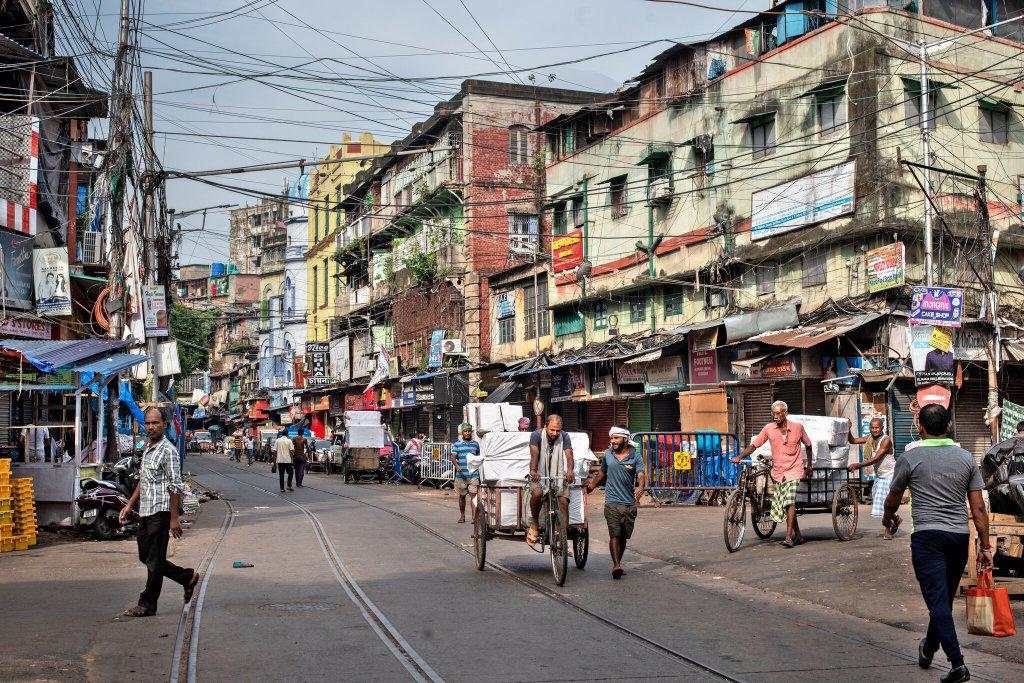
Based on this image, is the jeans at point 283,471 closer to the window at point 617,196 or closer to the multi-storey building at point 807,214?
the multi-storey building at point 807,214

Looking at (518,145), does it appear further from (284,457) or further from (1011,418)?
(1011,418)

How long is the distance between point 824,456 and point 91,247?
25.7m

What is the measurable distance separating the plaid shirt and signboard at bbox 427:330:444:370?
36.7 metres

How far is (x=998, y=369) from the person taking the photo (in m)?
23.3

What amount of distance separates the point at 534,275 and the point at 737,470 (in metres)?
19.4

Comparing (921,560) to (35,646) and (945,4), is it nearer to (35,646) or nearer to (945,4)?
(35,646)

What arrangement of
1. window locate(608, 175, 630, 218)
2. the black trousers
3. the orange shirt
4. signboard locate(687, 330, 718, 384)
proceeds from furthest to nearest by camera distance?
window locate(608, 175, 630, 218), signboard locate(687, 330, 718, 384), the orange shirt, the black trousers

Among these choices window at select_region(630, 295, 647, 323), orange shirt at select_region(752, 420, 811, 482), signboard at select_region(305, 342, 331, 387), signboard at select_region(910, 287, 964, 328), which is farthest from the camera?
signboard at select_region(305, 342, 331, 387)

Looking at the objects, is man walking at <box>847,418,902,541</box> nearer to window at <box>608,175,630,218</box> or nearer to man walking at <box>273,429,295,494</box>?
window at <box>608,175,630,218</box>

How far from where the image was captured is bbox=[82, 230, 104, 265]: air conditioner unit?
33.7 m

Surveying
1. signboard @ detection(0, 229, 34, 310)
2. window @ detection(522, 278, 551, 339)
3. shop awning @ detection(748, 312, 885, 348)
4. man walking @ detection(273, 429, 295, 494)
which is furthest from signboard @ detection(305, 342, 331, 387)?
shop awning @ detection(748, 312, 885, 348)

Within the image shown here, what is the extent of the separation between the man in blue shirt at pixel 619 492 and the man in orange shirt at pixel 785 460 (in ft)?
7.96

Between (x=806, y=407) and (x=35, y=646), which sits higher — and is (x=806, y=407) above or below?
above

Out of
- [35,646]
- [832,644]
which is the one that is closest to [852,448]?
[832,644]
